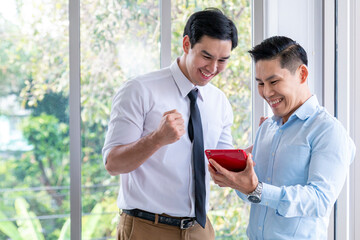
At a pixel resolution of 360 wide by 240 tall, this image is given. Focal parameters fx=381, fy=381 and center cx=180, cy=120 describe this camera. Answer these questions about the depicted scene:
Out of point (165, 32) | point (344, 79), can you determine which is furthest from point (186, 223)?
point (165, 32)

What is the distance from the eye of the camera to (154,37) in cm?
245

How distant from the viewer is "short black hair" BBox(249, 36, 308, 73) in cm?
143

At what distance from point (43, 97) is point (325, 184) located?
168 cm

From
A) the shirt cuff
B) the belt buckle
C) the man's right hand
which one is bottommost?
the belt buckle

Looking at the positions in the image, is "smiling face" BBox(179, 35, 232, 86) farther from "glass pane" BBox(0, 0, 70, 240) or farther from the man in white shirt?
"glass pane" BBox(0, 0, 70, 240)

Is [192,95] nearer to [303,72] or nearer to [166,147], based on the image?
[166,147]

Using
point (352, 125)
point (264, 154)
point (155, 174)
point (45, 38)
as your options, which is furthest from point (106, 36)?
point (352, 125)

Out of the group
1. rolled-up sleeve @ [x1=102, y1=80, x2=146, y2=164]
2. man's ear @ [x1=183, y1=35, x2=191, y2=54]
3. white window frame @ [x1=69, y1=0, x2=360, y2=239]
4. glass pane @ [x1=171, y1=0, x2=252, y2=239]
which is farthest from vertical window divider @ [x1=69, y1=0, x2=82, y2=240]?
glass pane @ [x1=171, y1=0, x2=252, y2=239]

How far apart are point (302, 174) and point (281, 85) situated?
0.33 meters

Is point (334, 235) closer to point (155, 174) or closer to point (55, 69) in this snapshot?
point (155, 174)

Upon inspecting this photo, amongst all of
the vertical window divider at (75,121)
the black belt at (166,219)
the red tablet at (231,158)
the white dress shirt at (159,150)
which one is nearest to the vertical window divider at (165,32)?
the vertical window divider at (75,121)

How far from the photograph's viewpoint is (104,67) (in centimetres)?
237

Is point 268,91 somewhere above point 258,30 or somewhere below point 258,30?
below

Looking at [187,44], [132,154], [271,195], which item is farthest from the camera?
[187,44]
